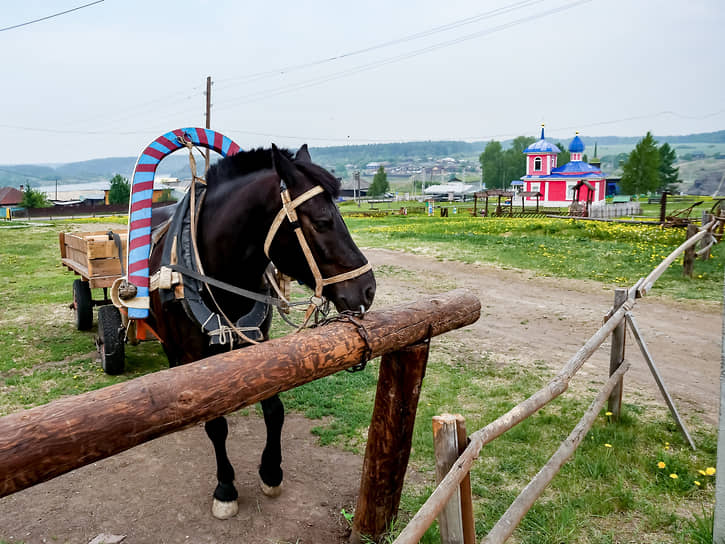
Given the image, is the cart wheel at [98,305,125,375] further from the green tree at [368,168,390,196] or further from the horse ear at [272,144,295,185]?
the green tree at [368,168,390,196]

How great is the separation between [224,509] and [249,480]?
466 millimetres

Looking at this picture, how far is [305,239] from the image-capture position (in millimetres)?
2920

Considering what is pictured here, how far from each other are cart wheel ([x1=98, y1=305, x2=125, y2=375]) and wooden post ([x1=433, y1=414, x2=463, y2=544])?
4.81 metres

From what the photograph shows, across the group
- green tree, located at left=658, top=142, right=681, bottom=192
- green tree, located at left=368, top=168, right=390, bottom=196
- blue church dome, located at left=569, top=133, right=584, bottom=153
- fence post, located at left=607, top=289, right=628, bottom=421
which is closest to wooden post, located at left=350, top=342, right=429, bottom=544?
fence post, located at left=607, top=289, right=628, bottom=421

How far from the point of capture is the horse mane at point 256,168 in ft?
9.84

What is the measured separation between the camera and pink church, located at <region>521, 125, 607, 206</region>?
44.8m

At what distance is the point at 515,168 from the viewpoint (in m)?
87.9

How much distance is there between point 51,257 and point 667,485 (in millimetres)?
17998

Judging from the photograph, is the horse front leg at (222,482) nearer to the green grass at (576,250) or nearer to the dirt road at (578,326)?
the dirt road at (578,326)

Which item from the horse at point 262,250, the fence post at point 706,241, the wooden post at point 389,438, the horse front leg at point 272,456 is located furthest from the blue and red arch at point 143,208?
the fence post at point 706,241

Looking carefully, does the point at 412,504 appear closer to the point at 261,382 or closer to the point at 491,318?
the point at 261,382

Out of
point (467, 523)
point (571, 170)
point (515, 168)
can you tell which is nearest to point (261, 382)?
point (467, 523)

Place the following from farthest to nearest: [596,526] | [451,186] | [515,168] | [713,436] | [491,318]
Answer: [451,186] → [515,168] → [491,318] → [713,436] → [596,526]

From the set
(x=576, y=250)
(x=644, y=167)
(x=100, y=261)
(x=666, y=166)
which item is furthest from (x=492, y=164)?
(x=100, y=261)
